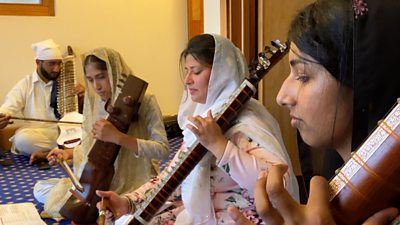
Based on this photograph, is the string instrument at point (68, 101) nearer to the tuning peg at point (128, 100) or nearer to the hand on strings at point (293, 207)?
the tuning peg at point (128, 100)

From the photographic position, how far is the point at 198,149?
1.37 metres

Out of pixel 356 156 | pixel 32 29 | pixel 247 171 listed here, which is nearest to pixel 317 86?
pixel 356 156

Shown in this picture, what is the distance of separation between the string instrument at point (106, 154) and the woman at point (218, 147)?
458 millimetres

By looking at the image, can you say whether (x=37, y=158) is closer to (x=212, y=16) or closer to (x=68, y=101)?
(x=68, y=101)

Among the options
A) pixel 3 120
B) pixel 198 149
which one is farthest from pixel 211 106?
pixel 3 120

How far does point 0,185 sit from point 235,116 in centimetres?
224

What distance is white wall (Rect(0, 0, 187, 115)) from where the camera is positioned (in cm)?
430

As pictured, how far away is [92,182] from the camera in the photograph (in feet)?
6.97

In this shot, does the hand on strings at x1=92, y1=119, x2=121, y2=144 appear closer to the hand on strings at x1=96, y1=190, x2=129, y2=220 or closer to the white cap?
the hand on strings at x1=96, y1=190, x2=129, y2=220


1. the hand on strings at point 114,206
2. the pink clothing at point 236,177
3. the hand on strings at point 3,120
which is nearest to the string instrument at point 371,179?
the pink clothing at point 236,177

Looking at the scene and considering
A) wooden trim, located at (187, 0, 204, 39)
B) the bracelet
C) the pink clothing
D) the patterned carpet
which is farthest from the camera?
wooden trim, located at (187, 0, 204, 39)

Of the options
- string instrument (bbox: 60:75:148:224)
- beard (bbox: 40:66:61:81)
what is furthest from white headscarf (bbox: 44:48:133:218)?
beard (bbox: 40:66:61:81)

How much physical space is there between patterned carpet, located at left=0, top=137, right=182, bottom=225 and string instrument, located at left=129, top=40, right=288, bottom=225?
3.99 ft

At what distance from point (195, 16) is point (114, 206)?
3554 millimetres
